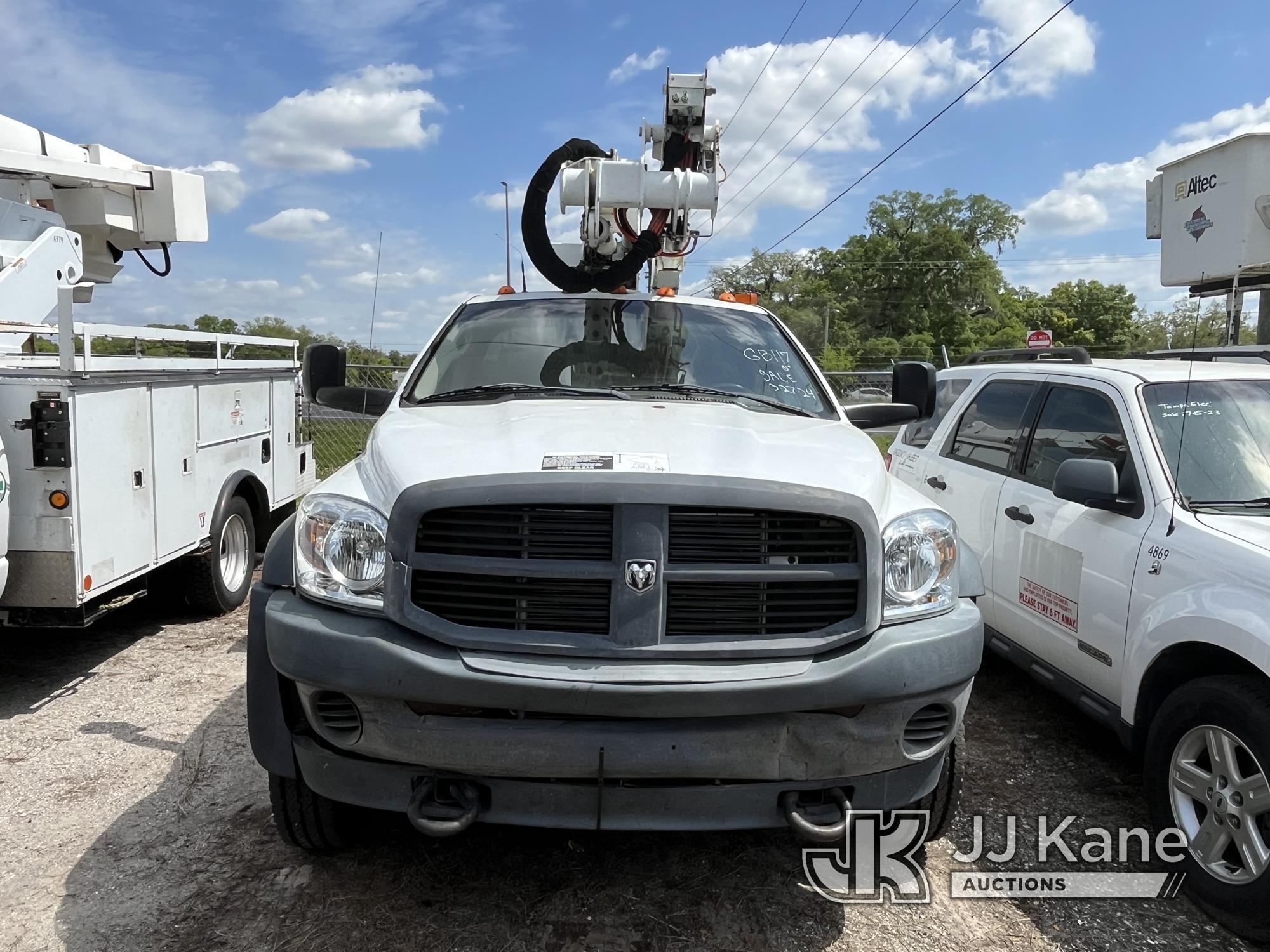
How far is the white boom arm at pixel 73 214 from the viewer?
6312 mm

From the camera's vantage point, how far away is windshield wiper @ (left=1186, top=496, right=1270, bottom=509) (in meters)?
3.37

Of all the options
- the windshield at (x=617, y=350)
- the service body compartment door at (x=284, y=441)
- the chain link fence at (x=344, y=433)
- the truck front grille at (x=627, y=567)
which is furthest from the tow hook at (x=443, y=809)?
the chain link fence at (x=344, y=433)

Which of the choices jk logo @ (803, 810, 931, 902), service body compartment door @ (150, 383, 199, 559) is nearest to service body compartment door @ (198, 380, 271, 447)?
service body compartment door @ (150, 383, 199, 559)

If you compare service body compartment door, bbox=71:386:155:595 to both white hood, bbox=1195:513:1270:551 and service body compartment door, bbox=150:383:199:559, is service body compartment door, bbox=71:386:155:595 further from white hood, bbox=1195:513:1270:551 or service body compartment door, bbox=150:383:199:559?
white hood, bbox=1195:513:1270:551

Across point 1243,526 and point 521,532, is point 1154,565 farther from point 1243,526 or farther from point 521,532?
point 521,532

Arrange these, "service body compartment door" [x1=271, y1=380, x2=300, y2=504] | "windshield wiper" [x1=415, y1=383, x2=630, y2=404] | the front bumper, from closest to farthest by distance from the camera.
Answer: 1. the front bumper
2. "windshield wiper" [x1=415, y1=383, x2=630, y2=404]
3. "service body compartment door" [x1=271, y1=380, x2=300, y2=504]

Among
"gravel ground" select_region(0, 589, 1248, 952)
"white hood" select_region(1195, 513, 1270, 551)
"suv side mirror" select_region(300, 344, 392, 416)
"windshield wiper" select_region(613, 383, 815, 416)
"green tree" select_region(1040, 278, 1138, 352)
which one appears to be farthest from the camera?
"green tree" select_region(1040, 278, 1138, 352)

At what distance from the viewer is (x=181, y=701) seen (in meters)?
4.74

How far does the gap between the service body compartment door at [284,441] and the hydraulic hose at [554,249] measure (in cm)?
309

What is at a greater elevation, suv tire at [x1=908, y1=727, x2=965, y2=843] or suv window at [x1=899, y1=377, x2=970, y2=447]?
suv window at [x1=899, y1=377, x2=970, y2=447]

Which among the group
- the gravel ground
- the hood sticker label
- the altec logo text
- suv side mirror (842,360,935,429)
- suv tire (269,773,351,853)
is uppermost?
the altec logo text

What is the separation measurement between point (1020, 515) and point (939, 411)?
1560mm

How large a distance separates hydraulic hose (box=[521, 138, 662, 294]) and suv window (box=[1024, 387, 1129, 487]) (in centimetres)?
218

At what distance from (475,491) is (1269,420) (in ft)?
10.5
